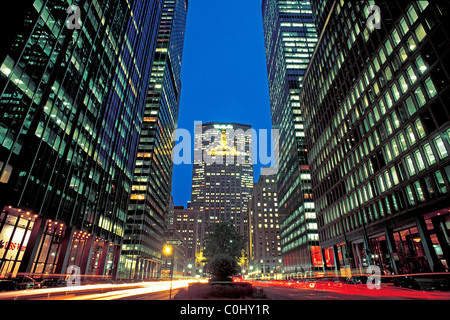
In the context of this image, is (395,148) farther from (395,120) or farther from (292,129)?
(292,129)

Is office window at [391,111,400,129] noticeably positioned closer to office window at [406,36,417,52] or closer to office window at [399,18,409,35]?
office window at [406,36,417,52]

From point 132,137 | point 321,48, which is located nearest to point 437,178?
point 321,48

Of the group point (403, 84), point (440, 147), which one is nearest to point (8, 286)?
point (440, 147)

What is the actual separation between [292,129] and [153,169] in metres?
62.4

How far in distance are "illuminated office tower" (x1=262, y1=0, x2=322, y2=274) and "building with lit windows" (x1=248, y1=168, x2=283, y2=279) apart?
4897cm

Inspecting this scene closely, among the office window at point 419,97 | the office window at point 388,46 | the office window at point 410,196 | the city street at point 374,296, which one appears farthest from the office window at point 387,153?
the city street at point 374,296

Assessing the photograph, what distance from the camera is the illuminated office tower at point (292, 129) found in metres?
88.1

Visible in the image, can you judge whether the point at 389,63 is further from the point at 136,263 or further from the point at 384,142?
the point at 136,263

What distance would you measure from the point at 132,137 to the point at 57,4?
127 feet

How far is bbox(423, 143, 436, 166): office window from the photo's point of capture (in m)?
30.7

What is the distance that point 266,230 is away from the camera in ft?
559

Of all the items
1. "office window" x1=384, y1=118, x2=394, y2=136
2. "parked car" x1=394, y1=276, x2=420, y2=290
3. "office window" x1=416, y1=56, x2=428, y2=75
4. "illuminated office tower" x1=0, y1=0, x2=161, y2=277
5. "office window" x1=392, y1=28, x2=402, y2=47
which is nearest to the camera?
"parked car" x1=394, y1=276, x2=420, y2=290

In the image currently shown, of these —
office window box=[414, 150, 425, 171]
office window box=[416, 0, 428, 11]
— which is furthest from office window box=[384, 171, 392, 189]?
office window box=[416, 0, 428, 11]

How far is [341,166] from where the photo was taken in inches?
2157
